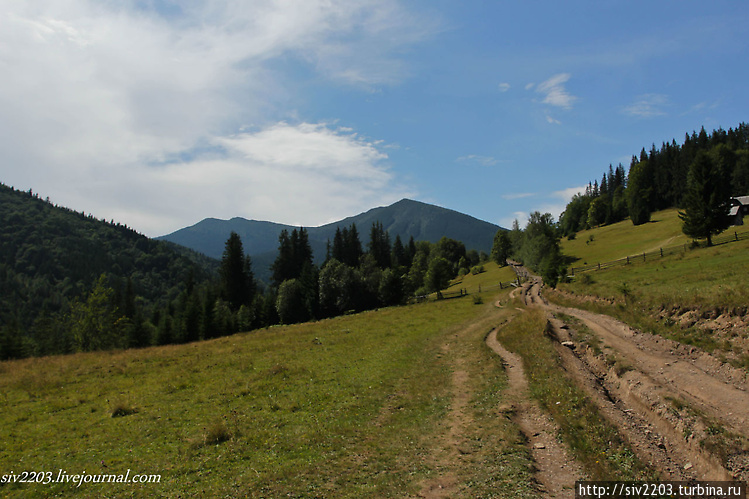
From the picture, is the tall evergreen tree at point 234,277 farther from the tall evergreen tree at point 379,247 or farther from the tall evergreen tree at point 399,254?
the tall evergreen tree at point 399,254

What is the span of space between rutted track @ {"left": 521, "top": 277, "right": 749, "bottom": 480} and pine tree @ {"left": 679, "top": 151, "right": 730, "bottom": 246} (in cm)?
4872

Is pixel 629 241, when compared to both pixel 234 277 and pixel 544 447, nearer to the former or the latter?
pixel 234 277

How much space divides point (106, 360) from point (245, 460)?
27868 millimetres

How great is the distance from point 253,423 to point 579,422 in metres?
13.4

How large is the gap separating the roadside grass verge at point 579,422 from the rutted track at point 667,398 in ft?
1.87

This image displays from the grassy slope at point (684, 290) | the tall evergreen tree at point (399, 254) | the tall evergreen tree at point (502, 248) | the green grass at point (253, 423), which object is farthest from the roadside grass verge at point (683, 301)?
the tall evergreen tree at point (399, 254)

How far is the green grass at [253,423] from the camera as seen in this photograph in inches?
443

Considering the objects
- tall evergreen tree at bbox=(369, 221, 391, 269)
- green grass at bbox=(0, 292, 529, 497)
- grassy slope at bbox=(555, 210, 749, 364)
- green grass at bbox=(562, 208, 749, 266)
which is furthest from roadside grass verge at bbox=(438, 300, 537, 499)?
tall evergreen tree at bbox=(369, 221, 391, 269)

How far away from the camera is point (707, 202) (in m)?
57.5

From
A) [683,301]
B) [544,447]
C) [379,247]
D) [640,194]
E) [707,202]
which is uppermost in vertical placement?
[640,194]

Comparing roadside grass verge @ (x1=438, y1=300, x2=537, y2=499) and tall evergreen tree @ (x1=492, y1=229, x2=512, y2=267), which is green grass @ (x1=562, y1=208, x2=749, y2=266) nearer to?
tall evergreen tree @ (x1=492, y1=229, x2=512, y2=267)

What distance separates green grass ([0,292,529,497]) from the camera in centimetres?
1126

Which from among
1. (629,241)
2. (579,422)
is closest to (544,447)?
(579,422)

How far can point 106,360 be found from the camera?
32438 mm
